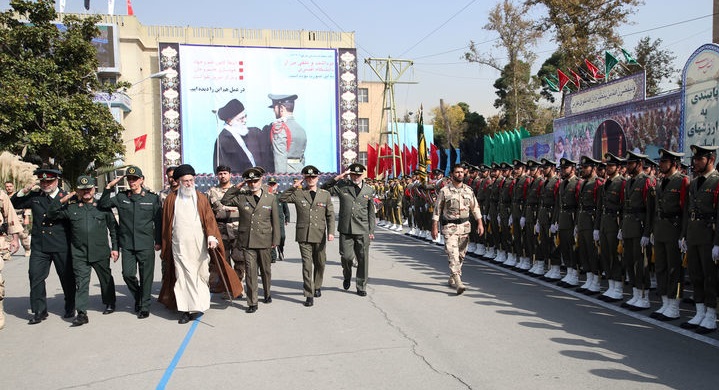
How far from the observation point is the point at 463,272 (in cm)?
1070

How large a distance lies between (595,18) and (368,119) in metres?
30.2

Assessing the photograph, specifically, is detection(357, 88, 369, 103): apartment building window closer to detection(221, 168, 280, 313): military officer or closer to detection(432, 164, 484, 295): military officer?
detection(432, 164, 484, 295): military officer

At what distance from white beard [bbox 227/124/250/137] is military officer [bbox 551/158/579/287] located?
1378 inches

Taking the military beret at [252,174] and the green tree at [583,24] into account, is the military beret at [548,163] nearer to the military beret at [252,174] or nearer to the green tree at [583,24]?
the military beret at [252,174]

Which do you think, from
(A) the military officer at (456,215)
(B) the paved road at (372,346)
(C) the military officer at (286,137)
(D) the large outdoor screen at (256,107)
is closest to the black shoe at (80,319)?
(B) the paved road at (372,346)

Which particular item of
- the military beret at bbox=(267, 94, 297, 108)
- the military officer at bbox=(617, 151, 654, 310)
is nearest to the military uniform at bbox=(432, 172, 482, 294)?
the military officer at bbox=(617, 151, 654, 310)

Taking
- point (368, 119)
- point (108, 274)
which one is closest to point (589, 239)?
point (108, 274)

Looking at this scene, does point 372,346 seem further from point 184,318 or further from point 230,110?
point 230,110

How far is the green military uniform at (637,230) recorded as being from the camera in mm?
7488

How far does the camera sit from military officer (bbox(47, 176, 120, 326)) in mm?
7312

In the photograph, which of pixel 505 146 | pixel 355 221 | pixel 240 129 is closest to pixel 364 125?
pixel 240 129

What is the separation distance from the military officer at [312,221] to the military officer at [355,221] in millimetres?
315

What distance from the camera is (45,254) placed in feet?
24.2

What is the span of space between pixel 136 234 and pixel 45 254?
1089 millimetres
